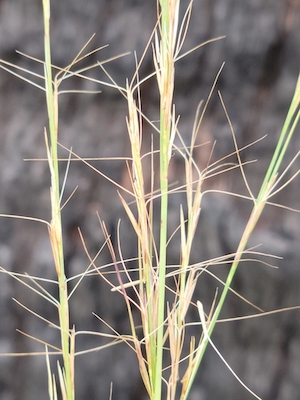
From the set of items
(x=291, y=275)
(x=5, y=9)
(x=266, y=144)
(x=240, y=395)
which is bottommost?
(x=240, y=395)

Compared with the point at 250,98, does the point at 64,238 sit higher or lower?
lower

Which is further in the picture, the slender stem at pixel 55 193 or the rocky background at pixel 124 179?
the rocky background at pixel 124 179

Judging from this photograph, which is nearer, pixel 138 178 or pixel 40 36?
pixel 138 178

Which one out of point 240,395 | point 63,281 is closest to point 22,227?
point 63,281

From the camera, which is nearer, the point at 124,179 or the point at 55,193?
the point at 55,193

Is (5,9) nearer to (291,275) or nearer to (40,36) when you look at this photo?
(40,36)

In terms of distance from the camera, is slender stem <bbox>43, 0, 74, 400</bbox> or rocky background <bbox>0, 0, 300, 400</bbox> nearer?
slender stem <bbox>43, 0, 74, 400</bbox>

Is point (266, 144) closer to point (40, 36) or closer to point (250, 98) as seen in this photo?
point (250, 98)

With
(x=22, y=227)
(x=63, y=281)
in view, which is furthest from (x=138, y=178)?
(x=22, y=227)
